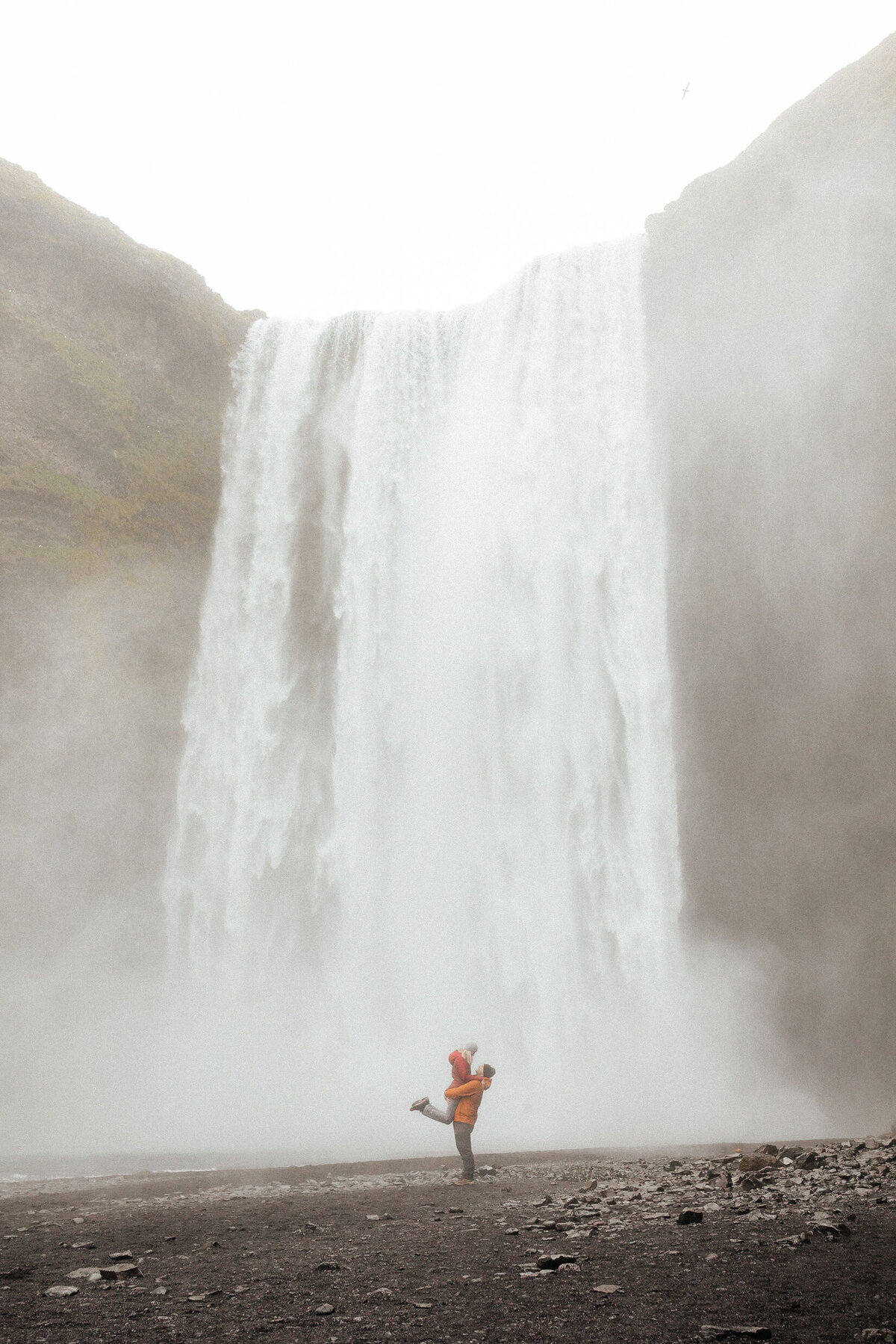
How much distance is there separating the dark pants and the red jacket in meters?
0.39

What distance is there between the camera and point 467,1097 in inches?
322

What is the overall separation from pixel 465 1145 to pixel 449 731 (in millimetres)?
13660

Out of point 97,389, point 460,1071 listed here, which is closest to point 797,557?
point 460,1071

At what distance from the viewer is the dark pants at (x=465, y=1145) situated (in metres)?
8.34

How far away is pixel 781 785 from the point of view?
18.2 meters

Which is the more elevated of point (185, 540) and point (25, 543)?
point (185, 540)

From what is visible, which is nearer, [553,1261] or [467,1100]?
[553,1261]

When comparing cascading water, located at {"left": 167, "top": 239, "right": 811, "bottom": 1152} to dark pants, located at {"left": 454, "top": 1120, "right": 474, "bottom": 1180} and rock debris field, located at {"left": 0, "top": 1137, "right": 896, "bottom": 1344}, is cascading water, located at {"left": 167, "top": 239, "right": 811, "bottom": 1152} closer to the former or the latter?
dark pants, located at {"left": 454, "top": 1120, "right": 474, "bottom": 1180}

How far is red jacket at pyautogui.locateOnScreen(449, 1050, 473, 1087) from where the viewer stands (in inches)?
324

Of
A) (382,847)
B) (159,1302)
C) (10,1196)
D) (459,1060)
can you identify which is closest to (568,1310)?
(159,1302)

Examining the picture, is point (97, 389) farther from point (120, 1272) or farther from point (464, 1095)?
point (120, 1272)

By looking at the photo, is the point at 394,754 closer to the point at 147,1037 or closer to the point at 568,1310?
the point at 147,1037

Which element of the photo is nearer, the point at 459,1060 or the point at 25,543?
the point at 459,1060

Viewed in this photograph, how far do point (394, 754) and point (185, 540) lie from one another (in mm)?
8517
